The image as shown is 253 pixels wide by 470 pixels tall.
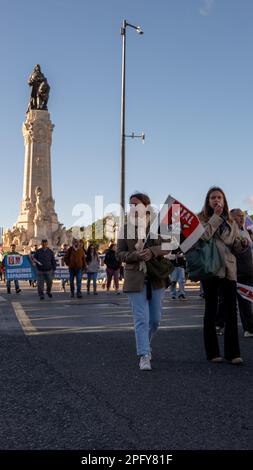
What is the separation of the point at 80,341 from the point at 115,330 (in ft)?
4.59

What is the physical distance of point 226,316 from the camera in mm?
6641

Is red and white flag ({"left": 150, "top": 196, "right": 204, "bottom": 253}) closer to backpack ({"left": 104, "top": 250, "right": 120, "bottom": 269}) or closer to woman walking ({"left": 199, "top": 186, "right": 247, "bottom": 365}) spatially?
woman walking ({"left": 199, "top": 186, "right": 247, "bottom": 365})

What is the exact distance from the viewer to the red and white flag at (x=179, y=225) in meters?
6.57

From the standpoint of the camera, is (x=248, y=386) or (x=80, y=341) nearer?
(x=248, y=386)

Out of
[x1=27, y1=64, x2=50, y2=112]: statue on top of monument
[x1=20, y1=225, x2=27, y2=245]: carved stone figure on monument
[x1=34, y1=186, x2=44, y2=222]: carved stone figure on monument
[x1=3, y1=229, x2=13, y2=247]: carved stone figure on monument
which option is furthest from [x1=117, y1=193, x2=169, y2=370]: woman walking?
[x1=27, y1=64, x2=50, y2=112]: statue on top of monument

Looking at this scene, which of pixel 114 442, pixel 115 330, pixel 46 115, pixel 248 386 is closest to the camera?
pixel 114 442

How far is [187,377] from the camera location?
569cm

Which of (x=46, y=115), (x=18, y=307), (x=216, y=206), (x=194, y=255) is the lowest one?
(x=18, y=307)

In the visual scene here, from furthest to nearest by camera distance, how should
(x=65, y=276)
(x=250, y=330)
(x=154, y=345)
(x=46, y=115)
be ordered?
(x=46, y=115) < (x=65, y=276) < (x=250, y=330) < (x=154, y=345)

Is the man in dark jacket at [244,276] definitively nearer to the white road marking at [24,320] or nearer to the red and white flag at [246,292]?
the red and white flag at [246,292]

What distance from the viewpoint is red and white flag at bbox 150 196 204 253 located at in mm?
6574

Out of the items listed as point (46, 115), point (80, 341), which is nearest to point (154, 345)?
point (80, 341)

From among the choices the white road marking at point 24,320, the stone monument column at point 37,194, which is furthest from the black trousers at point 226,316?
the stone monument column at point 37,194

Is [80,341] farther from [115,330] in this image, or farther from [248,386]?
[248,386]
